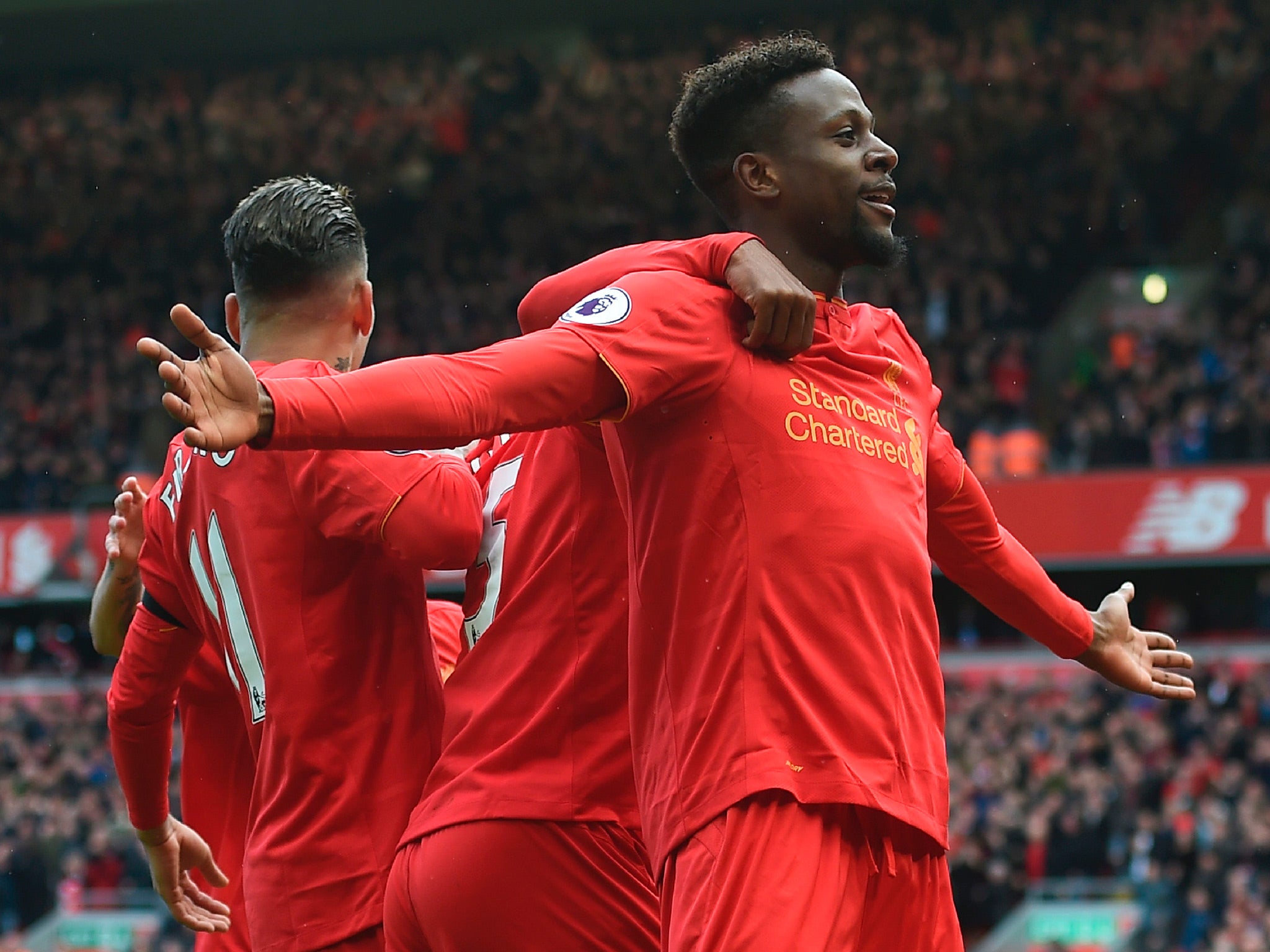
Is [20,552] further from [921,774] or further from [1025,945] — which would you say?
[921,774]

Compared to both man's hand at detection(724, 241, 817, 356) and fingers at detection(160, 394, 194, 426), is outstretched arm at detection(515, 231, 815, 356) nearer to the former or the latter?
man's hand at detection(724, 241, 817, 356)

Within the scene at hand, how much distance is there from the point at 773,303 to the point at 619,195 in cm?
1832

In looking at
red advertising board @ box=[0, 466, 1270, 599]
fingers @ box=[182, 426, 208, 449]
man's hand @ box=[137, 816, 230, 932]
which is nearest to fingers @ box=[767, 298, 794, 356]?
fingers @ box=[182, 426, 208, 449]

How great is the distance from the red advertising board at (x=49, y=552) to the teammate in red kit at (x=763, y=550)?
16.5 m

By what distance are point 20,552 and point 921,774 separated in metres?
17.6

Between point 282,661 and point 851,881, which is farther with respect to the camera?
point 282,661

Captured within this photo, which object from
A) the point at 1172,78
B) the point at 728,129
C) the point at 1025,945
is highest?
the point at 1172,78

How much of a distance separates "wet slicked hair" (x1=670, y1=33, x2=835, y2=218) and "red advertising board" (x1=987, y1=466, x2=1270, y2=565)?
13.3m

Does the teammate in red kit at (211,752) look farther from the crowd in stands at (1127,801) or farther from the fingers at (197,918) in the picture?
the crowd in stands at (1127,801)

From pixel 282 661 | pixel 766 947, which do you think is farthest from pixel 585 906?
pixel 282 661

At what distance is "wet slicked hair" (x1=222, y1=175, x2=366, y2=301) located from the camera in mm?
3355

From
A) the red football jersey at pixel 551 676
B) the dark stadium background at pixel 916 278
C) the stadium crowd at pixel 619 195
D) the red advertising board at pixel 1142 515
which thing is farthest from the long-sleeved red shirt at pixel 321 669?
the stadium crowd at pixel 619 195

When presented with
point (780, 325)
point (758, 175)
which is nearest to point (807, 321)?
point (780, 325)

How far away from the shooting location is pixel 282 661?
3211mm
